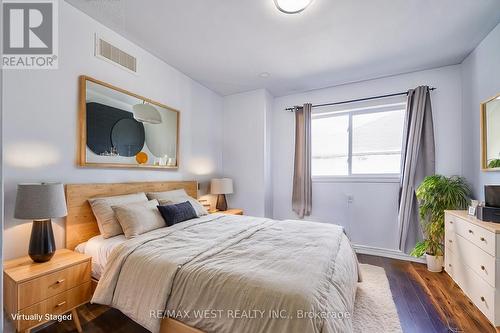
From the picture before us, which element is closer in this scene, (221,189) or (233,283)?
(233,283)

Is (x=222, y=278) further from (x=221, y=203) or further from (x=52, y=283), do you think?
(x=221, y=203)

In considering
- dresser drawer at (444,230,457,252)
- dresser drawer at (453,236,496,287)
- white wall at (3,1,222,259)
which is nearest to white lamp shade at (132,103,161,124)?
white wall at (3,1,222,259)

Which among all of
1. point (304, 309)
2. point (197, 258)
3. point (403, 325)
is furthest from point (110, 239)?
point (403, 325)

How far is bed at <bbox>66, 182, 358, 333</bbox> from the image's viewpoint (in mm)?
1187

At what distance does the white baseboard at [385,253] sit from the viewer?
3.24 m

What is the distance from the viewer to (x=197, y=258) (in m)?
1.57

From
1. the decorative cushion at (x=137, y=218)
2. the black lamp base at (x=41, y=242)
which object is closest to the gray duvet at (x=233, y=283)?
the decorative cushion at (x=137, y=218)

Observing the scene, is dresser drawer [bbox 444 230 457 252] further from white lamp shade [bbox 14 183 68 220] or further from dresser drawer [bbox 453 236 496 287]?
white lamp shade [bbox 14 183 68 220]

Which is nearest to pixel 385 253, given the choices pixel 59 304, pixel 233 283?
pixel 233 283

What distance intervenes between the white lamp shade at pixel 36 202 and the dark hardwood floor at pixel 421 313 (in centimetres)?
93

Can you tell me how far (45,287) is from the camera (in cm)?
156

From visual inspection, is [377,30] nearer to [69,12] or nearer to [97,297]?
[69,12]

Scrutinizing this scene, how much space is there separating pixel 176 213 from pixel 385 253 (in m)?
3.10

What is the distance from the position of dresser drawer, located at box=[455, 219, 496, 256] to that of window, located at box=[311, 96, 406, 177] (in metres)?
1.19
